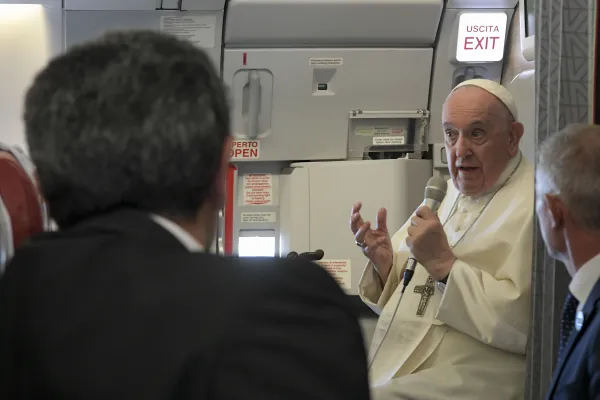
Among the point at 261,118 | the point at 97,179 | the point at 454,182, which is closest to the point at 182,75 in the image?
the point at 97,179

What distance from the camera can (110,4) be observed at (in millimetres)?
2557

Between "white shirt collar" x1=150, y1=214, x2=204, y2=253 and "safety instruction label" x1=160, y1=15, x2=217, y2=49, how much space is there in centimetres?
188

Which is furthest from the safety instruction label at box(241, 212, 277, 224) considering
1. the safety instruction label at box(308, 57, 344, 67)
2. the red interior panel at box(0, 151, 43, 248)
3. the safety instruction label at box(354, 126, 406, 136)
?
the red interior panel at box(0, 151, 43, 248)

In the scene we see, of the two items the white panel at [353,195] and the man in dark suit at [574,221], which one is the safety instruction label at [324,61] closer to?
the white panel at [353,195]

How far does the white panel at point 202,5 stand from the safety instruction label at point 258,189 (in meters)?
0.65

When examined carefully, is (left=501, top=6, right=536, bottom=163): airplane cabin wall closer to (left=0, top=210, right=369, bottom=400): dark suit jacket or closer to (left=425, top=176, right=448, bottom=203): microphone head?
(left=425, top=176, right=448, bottom=203): microphone head

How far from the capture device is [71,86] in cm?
82

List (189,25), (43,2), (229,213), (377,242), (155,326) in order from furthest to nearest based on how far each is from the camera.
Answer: (229,213) → (189,25) → (43,2) → (377,242) → (155,326)

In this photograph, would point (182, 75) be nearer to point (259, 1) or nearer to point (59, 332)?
point (59, 332)

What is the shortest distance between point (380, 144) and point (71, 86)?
213cm

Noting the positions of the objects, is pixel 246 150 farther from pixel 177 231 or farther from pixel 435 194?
A: pixel 177 231

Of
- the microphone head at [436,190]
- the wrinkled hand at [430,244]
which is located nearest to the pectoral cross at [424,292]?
the wrinkled hand at [430,244]

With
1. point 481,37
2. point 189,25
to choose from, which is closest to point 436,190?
point 481,37

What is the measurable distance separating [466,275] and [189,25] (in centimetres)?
135
